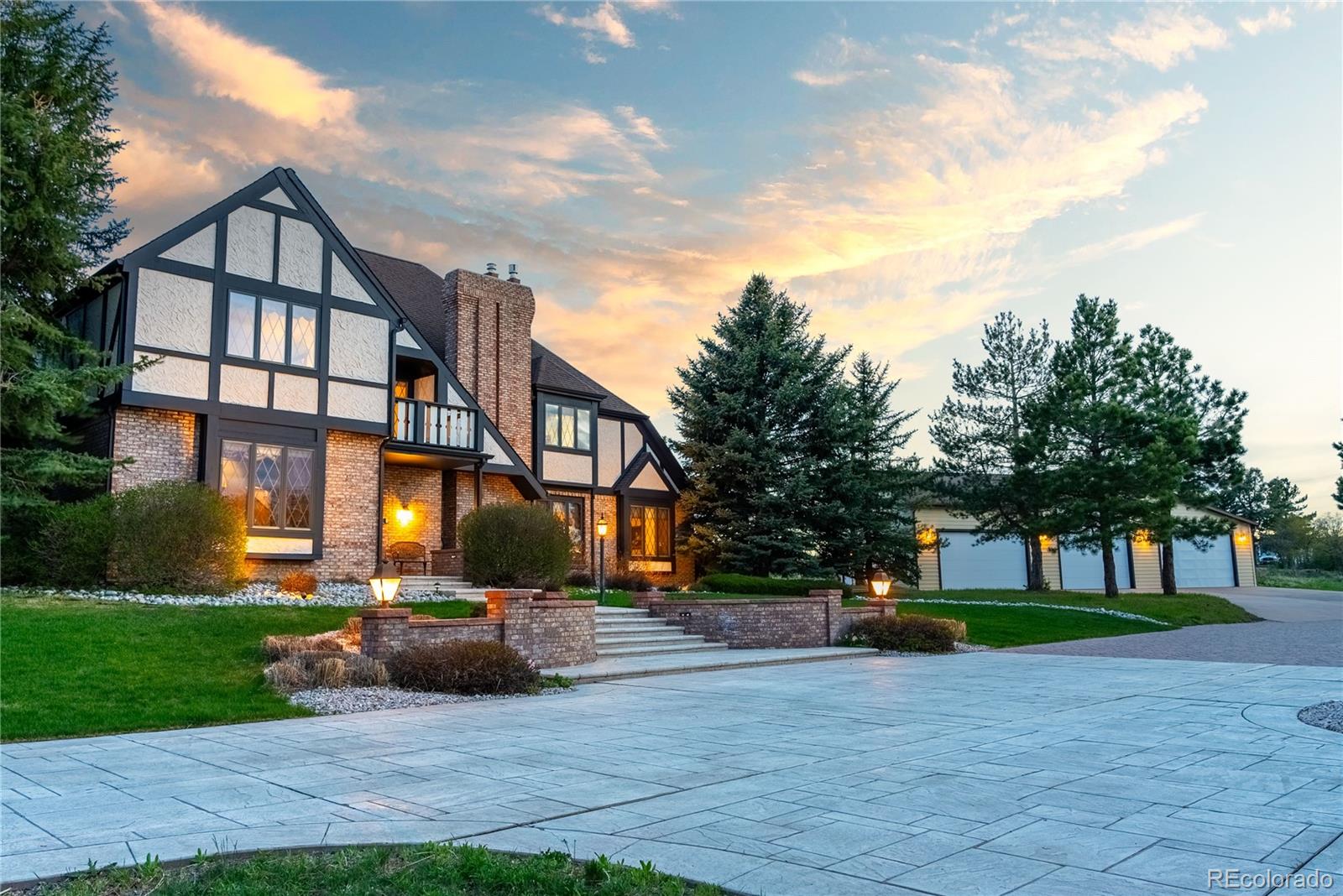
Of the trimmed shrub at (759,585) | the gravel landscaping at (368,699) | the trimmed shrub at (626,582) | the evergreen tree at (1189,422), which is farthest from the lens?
the evergreen tree at (1189,422)

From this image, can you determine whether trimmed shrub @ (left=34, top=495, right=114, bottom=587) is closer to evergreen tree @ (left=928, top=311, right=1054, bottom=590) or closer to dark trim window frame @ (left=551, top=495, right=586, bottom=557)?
dark trim window frame @ (left=551, top=495, right=586, bottom=557)

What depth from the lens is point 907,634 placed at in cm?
1652

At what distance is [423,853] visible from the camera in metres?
4.16

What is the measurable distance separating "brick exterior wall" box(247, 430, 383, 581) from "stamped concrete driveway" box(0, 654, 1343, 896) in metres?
9.65

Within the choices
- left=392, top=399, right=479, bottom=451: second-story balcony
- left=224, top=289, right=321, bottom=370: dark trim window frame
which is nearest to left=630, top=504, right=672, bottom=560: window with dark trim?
left=392, top=399, right=479, bottom=451: second-story balcony

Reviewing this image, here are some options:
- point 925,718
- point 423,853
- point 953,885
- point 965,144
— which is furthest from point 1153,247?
point 423,853

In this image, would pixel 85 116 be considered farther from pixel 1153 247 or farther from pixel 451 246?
pixel 1153 247

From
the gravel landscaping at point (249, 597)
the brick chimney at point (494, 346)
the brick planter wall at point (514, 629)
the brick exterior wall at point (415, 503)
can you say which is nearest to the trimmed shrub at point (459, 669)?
the brick planter wall at point (514, 629)

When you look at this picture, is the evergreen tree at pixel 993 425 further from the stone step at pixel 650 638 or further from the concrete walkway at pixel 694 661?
the stone step at pixel 650 638

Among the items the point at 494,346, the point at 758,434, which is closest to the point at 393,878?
the point at 494,346

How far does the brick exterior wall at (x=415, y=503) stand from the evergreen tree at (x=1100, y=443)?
1780 centimetres

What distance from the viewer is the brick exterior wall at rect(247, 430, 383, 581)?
1833 cm

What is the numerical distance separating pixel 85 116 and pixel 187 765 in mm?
15704

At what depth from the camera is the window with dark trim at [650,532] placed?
2684 centimetres
